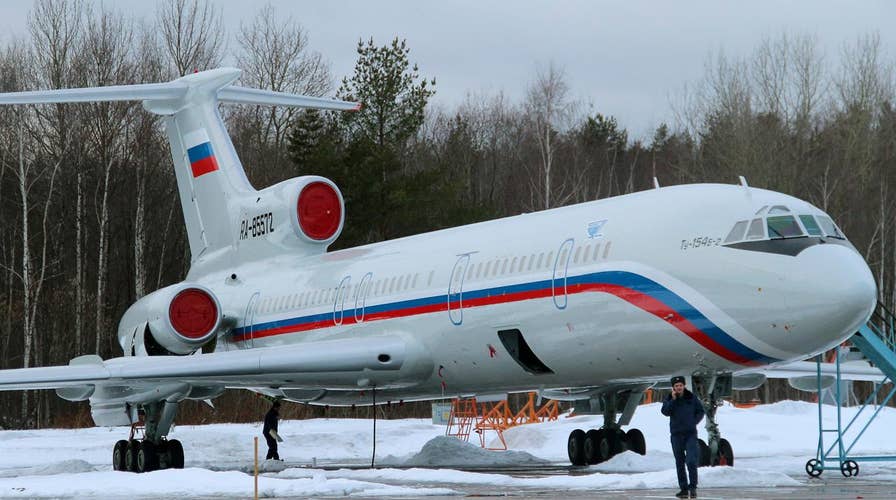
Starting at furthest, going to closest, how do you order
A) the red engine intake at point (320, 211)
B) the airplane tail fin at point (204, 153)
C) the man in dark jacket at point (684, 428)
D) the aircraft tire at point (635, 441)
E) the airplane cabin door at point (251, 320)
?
the airplane tail fin at point (204, 153) < the red engine intake at point (320, 211) < the airplane cabin door at point (251, 320) < the aircraft tire at point (635, 441) < the man in dark jacket at point (684, 428)

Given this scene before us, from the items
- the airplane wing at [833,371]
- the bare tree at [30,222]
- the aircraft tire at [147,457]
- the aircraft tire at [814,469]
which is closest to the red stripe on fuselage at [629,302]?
the aircraft tire at [814,469]

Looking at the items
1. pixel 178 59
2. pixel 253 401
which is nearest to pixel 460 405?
pixel 253 401

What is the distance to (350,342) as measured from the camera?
17.8 metres

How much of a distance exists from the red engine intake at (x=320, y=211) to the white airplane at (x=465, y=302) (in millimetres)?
37

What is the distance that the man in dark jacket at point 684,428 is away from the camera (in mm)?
12016

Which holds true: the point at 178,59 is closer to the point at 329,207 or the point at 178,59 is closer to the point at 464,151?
the point at 464,151

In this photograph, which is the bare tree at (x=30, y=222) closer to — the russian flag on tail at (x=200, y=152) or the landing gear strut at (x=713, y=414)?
the russian flag on tail at (x=200, y=152)

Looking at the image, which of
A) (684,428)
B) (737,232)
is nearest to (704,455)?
(684,428)

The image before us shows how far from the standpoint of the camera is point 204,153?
24.1 m

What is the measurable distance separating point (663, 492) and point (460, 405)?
2203cm

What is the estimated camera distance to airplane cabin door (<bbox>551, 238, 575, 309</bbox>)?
49.8 ft

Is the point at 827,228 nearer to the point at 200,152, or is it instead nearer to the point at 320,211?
the point at 320,211

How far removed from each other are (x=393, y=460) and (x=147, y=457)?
3927 mm

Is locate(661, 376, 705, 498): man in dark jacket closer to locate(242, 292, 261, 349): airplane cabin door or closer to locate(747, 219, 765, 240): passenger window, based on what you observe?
locate(747, 219, 765, 240): passenger window
